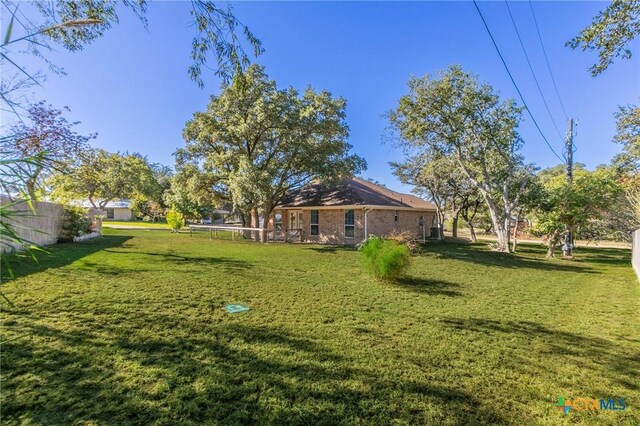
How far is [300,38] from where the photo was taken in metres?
8.96

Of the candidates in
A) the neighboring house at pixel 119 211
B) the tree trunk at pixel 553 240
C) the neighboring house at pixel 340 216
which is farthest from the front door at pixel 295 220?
the neighboring house at pixel 119 211

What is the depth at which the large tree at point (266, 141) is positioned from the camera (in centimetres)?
1462

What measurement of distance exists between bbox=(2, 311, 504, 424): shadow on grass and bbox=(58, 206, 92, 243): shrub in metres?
12.5

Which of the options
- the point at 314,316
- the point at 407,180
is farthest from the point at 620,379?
the point at 407,180

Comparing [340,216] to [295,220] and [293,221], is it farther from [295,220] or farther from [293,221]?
[293,221]

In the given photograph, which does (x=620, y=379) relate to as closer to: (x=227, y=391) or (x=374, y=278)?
(x=227, y=391)

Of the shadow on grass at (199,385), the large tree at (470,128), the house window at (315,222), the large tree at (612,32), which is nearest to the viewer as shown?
the shadow on grass at (199,385)

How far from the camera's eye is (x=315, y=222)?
19.0 metres

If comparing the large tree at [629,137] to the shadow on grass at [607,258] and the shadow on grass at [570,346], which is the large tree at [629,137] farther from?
the shadow on grass at [570,346]

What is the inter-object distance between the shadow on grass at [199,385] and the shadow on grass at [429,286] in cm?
408

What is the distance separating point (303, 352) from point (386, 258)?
4207 millimetres

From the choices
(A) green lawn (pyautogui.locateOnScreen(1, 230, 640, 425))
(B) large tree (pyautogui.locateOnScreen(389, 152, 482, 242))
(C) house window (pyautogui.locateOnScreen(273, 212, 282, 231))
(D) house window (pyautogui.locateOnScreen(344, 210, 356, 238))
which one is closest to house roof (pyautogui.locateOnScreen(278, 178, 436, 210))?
(D) house window (pyautogui.locateOnScreen(344, 210, 356, 238))

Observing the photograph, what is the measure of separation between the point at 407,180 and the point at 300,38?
17.3 meters

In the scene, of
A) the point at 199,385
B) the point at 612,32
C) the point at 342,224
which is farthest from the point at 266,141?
the point at 199,385
